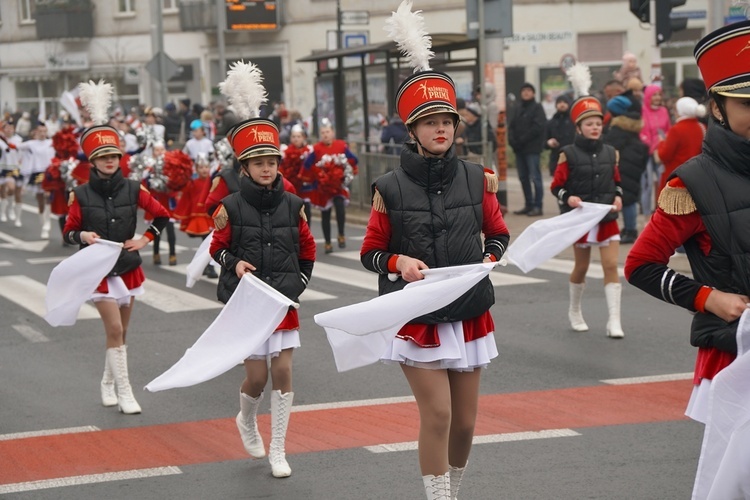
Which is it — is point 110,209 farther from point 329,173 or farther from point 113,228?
point 329,173

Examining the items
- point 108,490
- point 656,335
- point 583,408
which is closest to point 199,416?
point 108,490

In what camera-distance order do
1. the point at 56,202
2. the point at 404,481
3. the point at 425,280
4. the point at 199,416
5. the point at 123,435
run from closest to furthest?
1. the point at 425,280
2. the point at 404,481
3. the point at 123,435
4. the point at 199,416
5. the point at 56,202

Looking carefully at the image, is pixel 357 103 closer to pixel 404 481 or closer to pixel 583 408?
pixel 583 408

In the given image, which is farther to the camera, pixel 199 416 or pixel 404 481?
pixel 199 416

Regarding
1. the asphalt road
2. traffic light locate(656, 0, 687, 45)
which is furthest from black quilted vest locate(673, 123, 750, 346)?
traffic light locate(656, 0, 687, 45)

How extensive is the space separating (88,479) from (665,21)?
11236 mm

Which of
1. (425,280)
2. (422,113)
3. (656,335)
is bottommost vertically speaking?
(656,335)

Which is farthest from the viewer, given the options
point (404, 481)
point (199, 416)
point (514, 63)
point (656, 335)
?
point (514, 63)

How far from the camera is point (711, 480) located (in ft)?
13.8

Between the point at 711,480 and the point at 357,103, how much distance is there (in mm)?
21822

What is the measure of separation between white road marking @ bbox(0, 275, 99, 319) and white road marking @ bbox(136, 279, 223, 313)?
2.32ft

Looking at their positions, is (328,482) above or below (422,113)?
below

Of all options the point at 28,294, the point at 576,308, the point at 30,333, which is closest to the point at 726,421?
the point at 576,308

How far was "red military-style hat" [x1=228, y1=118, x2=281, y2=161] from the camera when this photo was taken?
739 centimetres
